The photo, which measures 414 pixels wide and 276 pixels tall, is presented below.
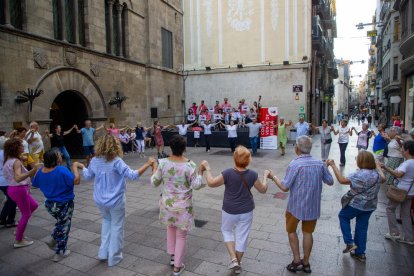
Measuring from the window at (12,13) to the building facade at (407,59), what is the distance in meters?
15.5

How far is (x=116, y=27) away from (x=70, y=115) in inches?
210

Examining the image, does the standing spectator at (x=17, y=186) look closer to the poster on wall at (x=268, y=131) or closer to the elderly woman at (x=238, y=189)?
the elderly woman at (x=238, y=189)

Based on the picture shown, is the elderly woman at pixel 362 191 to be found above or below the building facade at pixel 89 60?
below

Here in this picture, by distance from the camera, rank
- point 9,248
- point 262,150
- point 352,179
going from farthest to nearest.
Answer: point 262,150
point 9,248
point 352,179

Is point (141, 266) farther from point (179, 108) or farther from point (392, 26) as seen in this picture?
point (392, 26)

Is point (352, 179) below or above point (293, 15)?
below

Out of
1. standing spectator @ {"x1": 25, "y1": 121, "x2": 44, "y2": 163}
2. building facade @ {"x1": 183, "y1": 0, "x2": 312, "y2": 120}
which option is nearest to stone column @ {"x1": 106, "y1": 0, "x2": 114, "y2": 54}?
standing spectator @ {"x1": 25, "y1": 121, "x2": 44, "y2": 163}

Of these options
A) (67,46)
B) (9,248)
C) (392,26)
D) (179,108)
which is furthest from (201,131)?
(392,26)

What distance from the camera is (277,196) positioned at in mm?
7441

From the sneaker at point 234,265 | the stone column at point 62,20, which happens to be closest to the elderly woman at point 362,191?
the sneaker at point 234,265

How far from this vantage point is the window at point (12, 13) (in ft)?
34.6

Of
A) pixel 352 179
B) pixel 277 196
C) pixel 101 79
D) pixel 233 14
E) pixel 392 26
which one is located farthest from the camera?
pixel 392 26

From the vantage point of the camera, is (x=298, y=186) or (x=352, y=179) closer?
(x=298, y=186)

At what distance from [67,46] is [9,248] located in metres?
10.1
